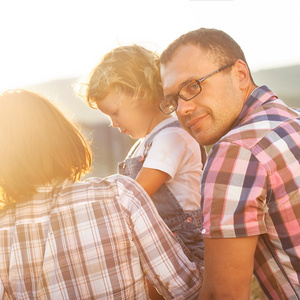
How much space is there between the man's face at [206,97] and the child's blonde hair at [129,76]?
774 mm

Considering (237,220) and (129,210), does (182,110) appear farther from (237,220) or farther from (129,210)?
(237,220)

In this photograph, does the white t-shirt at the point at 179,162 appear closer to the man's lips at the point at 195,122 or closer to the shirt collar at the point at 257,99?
the man's lips at the point at 195,122

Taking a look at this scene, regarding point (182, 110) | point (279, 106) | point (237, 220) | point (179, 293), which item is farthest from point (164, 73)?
point (179, 293)

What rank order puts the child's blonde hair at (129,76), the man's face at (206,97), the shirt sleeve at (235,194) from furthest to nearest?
the child's blonde hair at (129,76)
the man's face at (206,97)
the shirt sleeve at (235,194)

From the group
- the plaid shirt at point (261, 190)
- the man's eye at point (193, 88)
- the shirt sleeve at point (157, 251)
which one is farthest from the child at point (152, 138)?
the plaid shirt at point (261, 190)

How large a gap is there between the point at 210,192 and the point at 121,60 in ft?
5.44

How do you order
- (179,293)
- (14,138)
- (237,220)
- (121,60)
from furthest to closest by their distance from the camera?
1. (121,60)
2. (179,293)
3. (14,138)
4. (237,220)

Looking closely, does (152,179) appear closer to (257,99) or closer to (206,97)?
(206,97)

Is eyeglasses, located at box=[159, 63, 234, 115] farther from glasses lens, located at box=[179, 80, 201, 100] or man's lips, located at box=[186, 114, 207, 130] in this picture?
man's lips, located at box=[186, 114, 207, 130]

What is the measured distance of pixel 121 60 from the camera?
272cm

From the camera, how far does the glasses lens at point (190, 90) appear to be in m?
1.79

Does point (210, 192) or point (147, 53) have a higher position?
point (147, 53)

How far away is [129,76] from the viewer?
2.66 meters

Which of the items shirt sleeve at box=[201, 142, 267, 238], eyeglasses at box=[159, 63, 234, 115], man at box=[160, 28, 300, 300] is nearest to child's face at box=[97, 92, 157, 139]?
eyeglasses at box=[159, 63, 234, 115]
